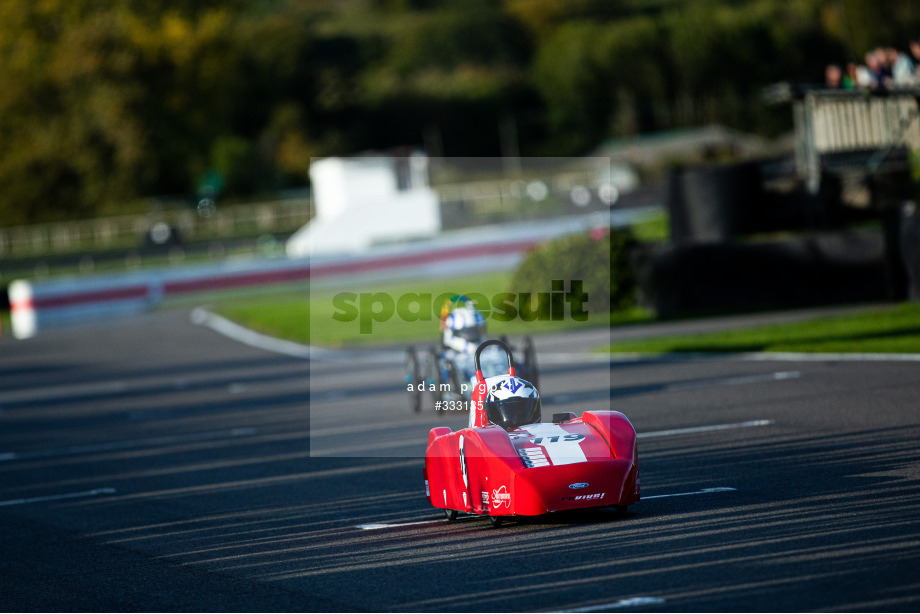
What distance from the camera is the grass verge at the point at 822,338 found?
50.0ft

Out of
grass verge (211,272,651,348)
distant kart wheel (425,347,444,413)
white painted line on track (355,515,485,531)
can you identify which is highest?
grass verge (211,272,651,348)

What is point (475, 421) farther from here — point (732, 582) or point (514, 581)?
point (732, 582)

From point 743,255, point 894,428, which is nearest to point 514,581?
point 894,428

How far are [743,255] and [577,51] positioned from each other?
71.8 m

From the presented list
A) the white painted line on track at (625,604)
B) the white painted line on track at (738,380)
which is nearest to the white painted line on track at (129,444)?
the white painted line on track at (738,380)

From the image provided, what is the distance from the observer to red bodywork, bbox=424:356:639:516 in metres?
7.36

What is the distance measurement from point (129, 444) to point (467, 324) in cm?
404

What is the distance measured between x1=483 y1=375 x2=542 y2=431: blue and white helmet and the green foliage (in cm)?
1415

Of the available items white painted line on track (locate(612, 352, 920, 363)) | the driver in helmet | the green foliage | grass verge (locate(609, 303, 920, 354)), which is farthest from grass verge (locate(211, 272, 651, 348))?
the driver in helmet

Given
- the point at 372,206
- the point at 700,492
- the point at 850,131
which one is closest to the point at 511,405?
the point at 700,492

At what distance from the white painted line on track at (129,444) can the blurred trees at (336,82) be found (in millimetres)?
54057

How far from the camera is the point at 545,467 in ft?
24.1

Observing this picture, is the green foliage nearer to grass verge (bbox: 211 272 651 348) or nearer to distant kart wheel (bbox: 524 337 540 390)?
grass verge (bbox: 211 272 651 348)

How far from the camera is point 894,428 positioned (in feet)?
32.7
